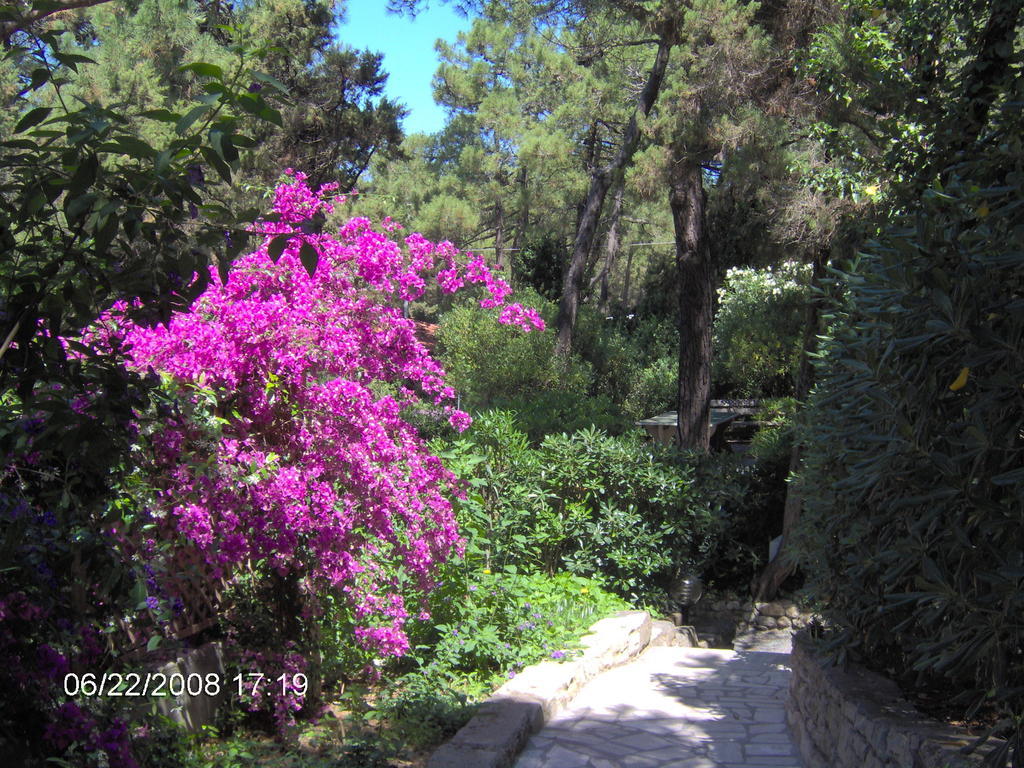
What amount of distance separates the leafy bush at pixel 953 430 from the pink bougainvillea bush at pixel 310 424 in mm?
2499

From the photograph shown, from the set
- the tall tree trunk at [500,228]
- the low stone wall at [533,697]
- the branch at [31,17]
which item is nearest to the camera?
the branch at [31,17]

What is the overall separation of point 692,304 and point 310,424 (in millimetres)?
8169

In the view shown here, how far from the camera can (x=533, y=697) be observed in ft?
17.7

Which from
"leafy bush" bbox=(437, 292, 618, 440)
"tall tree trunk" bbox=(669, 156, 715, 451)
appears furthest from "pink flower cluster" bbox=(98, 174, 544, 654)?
"leafy bush" bbox=(437, 292, 618, 440)

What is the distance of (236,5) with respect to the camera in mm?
21219

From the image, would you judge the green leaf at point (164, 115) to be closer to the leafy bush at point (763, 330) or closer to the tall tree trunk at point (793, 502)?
the tall tree trunk at point (793, 502)

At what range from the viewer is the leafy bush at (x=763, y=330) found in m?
17.6

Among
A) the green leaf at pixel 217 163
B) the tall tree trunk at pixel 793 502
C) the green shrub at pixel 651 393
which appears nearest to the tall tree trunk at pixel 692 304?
the tall tree trunk at pixel 793 502

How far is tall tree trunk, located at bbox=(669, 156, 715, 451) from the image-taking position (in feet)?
39.8

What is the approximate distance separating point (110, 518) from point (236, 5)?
20.8 meters

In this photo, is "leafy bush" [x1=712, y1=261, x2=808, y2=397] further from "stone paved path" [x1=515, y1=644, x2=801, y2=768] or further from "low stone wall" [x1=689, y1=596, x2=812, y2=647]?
"stone paved path" [x1=515, y1=644, x2=801, y2=768]

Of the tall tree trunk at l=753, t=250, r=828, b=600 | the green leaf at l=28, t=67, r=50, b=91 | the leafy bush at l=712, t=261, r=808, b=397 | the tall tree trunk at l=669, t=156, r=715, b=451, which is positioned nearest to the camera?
the green leaf at l=28, t=67, r=50, b=91

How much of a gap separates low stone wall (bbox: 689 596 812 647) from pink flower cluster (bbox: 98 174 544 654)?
20.4 feet

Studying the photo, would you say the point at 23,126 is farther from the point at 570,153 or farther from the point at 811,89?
the point at 570,153
